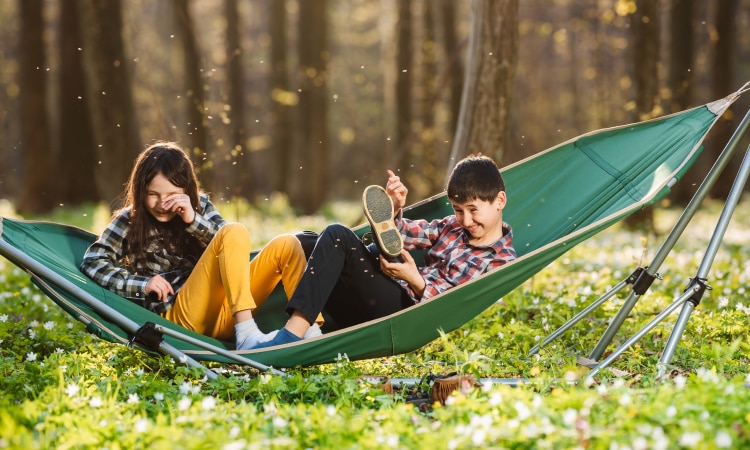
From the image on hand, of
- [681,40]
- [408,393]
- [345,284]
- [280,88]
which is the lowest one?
[408,393]

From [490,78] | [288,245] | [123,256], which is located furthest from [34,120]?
[288,245]

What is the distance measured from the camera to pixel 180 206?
3.43 metres

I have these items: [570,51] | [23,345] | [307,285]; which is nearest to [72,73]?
[23,345]

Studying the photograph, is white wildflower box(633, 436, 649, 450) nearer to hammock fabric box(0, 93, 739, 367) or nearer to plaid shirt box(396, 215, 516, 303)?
hammock fabric box(0, 93, 739, 367)

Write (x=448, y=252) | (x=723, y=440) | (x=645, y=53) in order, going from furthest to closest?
(x=645, y=53) → (x=448, y=252) → (x=723, y=440)

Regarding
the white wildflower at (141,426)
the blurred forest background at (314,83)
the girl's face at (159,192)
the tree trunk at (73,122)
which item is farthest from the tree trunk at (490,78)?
the tree trunk at (73,122)

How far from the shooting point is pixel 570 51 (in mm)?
20891

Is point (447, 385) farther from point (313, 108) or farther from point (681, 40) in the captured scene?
point (313, 108)

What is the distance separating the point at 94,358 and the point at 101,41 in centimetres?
730

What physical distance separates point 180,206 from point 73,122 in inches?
399

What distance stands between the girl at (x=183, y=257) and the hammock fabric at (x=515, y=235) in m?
0.15

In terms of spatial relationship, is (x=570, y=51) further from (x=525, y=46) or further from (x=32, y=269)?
(x=32, y=269)

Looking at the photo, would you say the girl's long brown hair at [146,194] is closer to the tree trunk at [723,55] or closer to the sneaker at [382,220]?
the sneaker at [382,220]

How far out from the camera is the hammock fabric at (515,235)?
A: 3.04 m
